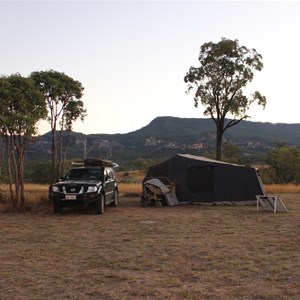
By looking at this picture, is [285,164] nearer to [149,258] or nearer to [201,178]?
[201,178]

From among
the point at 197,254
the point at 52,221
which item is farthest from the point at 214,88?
the point at 197,254

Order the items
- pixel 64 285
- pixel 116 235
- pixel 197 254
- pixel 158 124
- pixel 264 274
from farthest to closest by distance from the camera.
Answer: pixel 158 124 < pixel 116 235 < pixel 197 254 < pixel 264 274 < pixel 64 285

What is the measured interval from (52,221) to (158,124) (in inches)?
5657

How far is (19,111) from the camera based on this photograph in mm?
15219

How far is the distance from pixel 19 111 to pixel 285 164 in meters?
36.0

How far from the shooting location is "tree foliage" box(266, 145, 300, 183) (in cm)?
4525

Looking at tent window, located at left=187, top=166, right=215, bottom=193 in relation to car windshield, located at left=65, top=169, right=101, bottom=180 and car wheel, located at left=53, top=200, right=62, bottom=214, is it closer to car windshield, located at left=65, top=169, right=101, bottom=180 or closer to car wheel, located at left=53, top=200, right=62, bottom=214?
car windshield, located at left=65, top=169, right=101, bottom=180

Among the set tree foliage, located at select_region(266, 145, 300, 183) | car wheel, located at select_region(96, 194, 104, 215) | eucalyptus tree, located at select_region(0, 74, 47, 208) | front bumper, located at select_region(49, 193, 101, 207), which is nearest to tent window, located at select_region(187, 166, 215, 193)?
car wheel, located at select_region(96, 194, 104, 215)

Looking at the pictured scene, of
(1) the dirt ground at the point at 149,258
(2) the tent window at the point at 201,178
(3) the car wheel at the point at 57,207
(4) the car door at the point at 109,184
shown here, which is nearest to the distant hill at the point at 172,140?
(2) the tent window at the point at 201,178

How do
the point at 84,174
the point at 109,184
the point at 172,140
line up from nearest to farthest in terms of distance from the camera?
1. the point at 84,174
2. the point at 109,184
3. the point at 172,140

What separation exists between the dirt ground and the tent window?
243 inches

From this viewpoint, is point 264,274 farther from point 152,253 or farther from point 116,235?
point 116,235

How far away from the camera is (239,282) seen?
647 centimetres

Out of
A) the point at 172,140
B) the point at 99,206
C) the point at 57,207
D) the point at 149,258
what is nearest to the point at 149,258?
the point at 149,258
